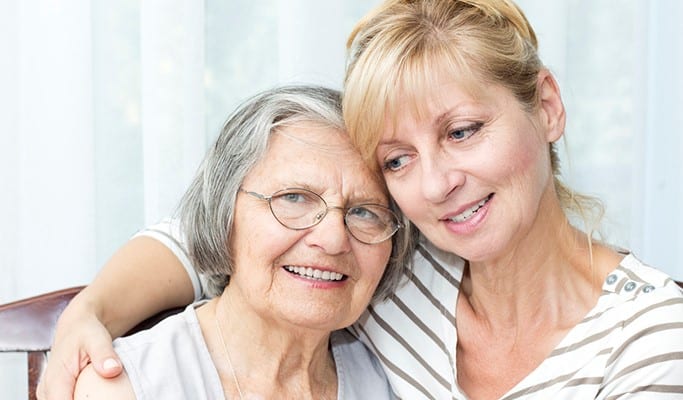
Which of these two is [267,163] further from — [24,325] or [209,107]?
[209,107]

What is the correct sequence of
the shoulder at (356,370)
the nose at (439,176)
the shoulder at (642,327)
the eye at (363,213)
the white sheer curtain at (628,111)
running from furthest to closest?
the white sheer curtain at (628,111)
the shoulder at (356,370)
the eye at (363,213)
the nose at (439,176)
the shoulder at (642,327)

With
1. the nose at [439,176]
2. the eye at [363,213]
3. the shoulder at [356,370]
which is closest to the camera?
the nose at [439,176]

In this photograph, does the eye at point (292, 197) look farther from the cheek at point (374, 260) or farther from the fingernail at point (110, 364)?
the fingernail at point (110, 364)

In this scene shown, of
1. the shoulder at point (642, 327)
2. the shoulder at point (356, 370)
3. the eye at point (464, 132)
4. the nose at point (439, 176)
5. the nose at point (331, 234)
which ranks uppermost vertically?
the eye at point (464, 132)

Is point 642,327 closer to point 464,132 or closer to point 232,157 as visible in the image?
point 464,132

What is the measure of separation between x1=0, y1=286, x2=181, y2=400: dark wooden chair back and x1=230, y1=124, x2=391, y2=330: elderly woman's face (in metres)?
0.30

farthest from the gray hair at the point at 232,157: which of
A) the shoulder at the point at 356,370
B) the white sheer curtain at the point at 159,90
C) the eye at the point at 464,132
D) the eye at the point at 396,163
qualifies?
the white sheer curtain at the point at 159,90

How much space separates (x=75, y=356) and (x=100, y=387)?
77 millimetres

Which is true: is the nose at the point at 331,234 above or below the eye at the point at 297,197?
below

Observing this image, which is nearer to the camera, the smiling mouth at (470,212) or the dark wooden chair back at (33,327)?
the smiling mouth at (470,212)

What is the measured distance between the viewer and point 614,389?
1538 millimetres

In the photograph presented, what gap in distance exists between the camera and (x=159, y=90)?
2230 mm

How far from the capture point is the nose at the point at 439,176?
5.21 ft

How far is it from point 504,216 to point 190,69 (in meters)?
0.95
